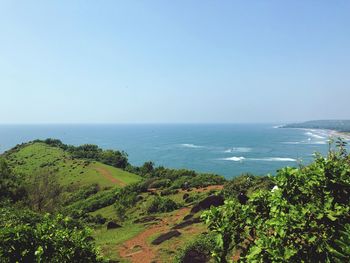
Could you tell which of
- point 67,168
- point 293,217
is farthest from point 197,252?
point 67,168

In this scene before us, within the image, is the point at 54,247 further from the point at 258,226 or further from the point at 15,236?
the point at 258,226

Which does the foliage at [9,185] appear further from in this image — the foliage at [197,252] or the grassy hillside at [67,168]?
the grassy hillside at [67,168]

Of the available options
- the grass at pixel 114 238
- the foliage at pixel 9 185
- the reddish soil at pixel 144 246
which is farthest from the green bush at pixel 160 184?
the reddish soil at pixel 144 246

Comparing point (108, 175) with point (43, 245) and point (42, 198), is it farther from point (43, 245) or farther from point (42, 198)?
point (43, 245)

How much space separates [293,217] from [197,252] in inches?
573

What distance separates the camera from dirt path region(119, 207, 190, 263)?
24172mm

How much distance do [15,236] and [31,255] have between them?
78 cm

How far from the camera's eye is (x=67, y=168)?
11812 centimetres

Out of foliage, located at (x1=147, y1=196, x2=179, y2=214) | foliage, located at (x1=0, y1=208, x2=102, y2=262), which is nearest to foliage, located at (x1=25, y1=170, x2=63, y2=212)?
foliage, located at (x1=147, y1=196, x2=179, y2=214)

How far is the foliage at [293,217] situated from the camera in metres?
7.36

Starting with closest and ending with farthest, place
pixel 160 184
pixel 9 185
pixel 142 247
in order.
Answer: pixel 142 247 < pixel 9 185 < pixel 160 184

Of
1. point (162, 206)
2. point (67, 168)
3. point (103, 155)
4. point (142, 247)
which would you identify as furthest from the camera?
point (103, 155)

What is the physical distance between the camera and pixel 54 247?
1052cm

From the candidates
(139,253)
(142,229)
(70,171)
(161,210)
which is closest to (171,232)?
(139,253)
